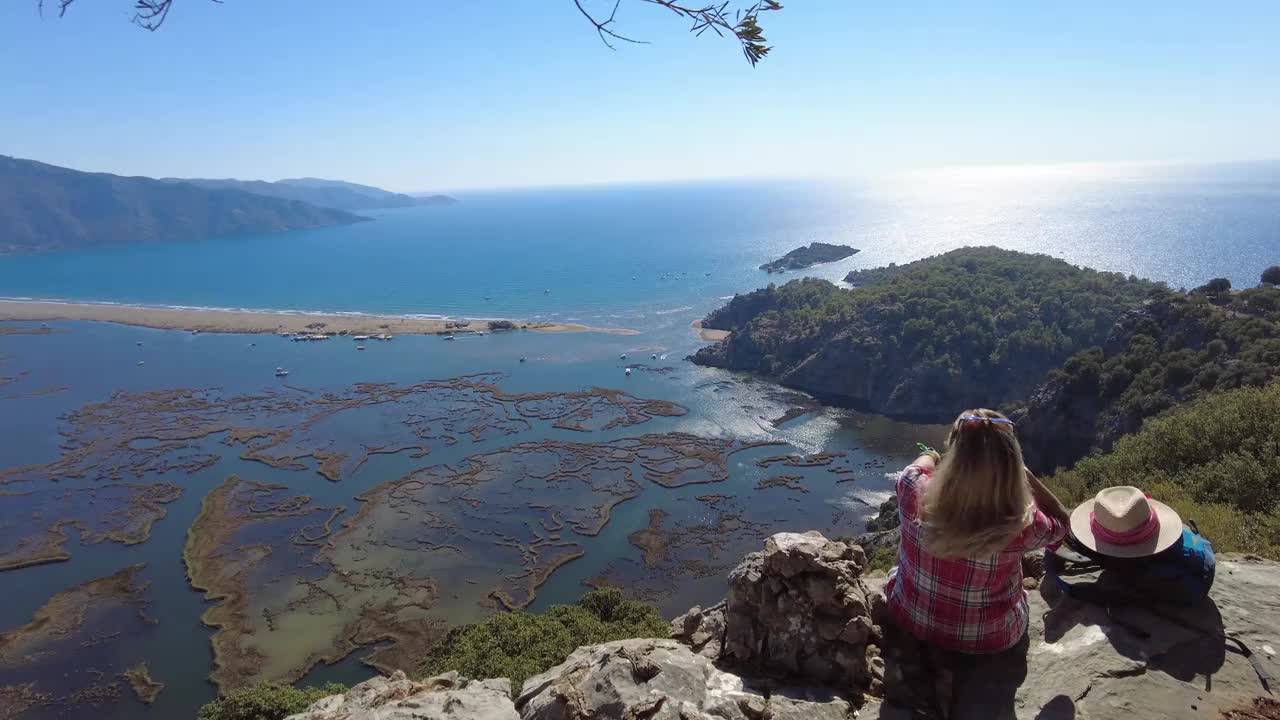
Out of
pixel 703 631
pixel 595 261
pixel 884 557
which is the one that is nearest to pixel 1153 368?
pixel 884 557

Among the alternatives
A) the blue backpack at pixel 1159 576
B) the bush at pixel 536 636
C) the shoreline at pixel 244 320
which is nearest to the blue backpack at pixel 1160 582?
the blue backpack at pixel 1159 576

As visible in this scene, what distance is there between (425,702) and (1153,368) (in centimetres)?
4067

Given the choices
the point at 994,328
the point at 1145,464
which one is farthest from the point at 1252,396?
the point at 994,328

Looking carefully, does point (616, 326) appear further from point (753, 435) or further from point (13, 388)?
point (13, 388)

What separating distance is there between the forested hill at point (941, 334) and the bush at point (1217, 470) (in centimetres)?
3544

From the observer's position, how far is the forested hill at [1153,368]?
30750 millimetres

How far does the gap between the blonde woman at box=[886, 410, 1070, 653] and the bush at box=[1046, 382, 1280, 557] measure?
6254 mm

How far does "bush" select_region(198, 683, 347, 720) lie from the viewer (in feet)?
53.9

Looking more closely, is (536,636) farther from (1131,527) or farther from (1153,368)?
(1153,368)

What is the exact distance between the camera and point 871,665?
5227 millimetres

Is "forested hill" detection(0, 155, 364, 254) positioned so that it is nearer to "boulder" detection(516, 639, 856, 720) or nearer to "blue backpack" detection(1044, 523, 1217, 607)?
"boulder" detection(516, 639, 856, 720)

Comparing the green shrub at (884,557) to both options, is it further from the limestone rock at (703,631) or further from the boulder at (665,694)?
the boulder at (665,694)

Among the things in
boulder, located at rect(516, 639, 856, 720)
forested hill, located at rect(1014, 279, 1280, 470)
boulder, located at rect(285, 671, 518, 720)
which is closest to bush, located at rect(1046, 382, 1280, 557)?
boulder, located at rect(516, 639, 856, 720)

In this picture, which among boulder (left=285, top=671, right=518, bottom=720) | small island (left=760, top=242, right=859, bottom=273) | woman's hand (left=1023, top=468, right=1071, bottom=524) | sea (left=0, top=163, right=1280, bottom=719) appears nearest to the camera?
woman's hand (left=1023, top=468, right=1071, bottom=524)
